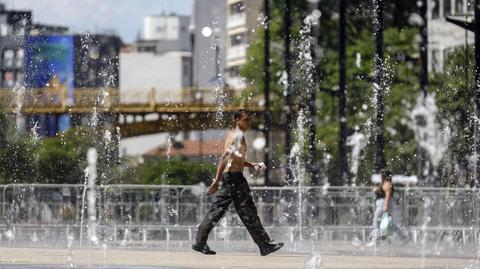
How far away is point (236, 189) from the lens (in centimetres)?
2138

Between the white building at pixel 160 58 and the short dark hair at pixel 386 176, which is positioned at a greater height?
the white building at pixel 160 58

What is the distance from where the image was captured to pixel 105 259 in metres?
22.9

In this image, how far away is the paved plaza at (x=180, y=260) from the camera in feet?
71.1

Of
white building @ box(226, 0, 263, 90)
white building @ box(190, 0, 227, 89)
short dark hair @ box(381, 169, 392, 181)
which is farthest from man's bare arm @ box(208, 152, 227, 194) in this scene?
white building @ box(190, 0, 227, 89)

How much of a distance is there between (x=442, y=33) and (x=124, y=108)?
12.9 metres

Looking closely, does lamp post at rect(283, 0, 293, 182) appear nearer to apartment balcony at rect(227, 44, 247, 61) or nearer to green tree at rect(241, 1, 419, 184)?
green tree at rect(241, 1, 419, 184)

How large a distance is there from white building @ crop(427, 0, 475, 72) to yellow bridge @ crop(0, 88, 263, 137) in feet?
21.6

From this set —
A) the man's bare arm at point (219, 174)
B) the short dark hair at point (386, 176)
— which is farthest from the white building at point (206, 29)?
the man's bare arm at point (219, 174)

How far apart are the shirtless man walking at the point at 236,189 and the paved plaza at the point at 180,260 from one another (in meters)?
0.32

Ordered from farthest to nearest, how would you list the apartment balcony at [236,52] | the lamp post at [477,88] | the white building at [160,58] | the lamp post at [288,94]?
the white building at [160,58], the apartment balcony at [236,52], the lamp post at [288,94], the lamp post at [477,88]

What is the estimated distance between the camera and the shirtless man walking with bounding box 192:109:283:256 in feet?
69.2

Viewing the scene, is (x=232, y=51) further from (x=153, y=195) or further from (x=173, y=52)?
(x=153, y=195)

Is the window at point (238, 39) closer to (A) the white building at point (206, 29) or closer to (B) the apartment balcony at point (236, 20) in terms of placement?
(B) the apartment balcony at point (236, 20)

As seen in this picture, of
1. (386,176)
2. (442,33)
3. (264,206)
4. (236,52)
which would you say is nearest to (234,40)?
(236,52)
